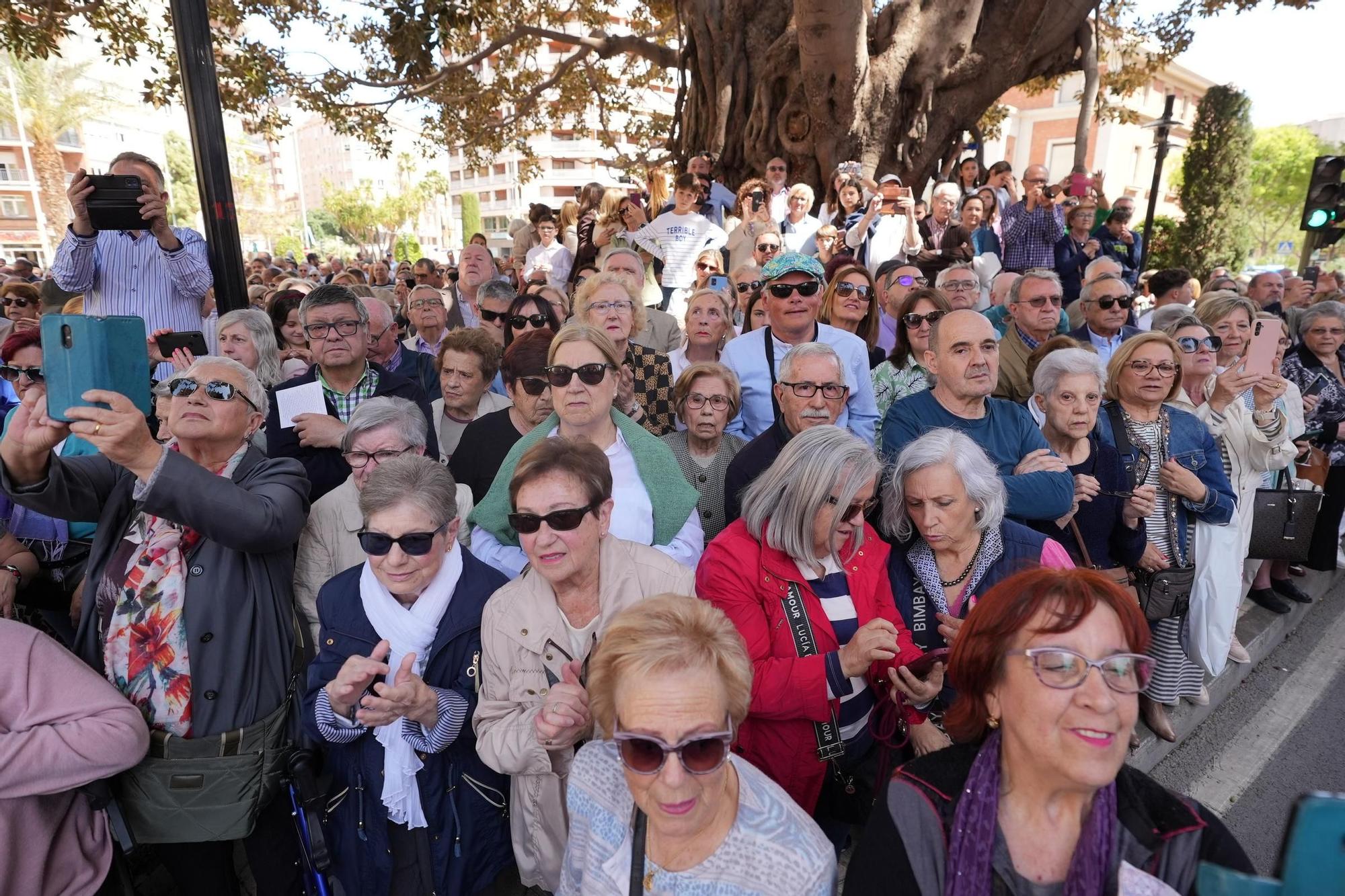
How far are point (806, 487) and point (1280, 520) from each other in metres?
3.66

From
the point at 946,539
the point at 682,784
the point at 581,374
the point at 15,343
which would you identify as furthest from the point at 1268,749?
the point at 15,343

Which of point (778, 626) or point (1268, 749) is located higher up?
point (778, 626)

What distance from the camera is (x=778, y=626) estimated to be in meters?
2.20

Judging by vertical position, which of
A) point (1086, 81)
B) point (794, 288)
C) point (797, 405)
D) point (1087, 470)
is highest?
point (1086, 81)

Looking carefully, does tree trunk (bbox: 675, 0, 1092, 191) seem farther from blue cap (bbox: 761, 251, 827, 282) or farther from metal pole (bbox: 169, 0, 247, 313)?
metal pole (bbox: 169, 0, 247, 313)

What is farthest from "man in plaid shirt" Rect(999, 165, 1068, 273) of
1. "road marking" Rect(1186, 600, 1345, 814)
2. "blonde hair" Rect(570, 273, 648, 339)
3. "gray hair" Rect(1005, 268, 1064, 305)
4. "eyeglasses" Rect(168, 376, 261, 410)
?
"eyeglasses" Rect(168, 376, 261, 410)

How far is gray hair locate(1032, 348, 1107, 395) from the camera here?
304 centimetres

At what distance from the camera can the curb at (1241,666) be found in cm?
342

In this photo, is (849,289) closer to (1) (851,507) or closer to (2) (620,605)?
(1) (851,507)

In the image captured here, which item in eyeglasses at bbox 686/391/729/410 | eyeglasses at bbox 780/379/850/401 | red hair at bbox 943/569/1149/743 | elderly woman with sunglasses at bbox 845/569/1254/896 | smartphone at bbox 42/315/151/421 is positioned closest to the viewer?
elderly woman with sunglasses at bbox 845/569/1254/896

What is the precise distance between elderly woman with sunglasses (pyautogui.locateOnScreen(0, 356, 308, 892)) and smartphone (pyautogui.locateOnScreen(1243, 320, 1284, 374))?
451 centimetres

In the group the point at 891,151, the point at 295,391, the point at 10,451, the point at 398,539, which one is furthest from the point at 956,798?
the point at 891,151

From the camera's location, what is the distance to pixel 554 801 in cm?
208

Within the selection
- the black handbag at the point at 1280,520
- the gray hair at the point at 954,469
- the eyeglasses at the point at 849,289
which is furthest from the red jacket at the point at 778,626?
the black handbag at the point at 1280,520
